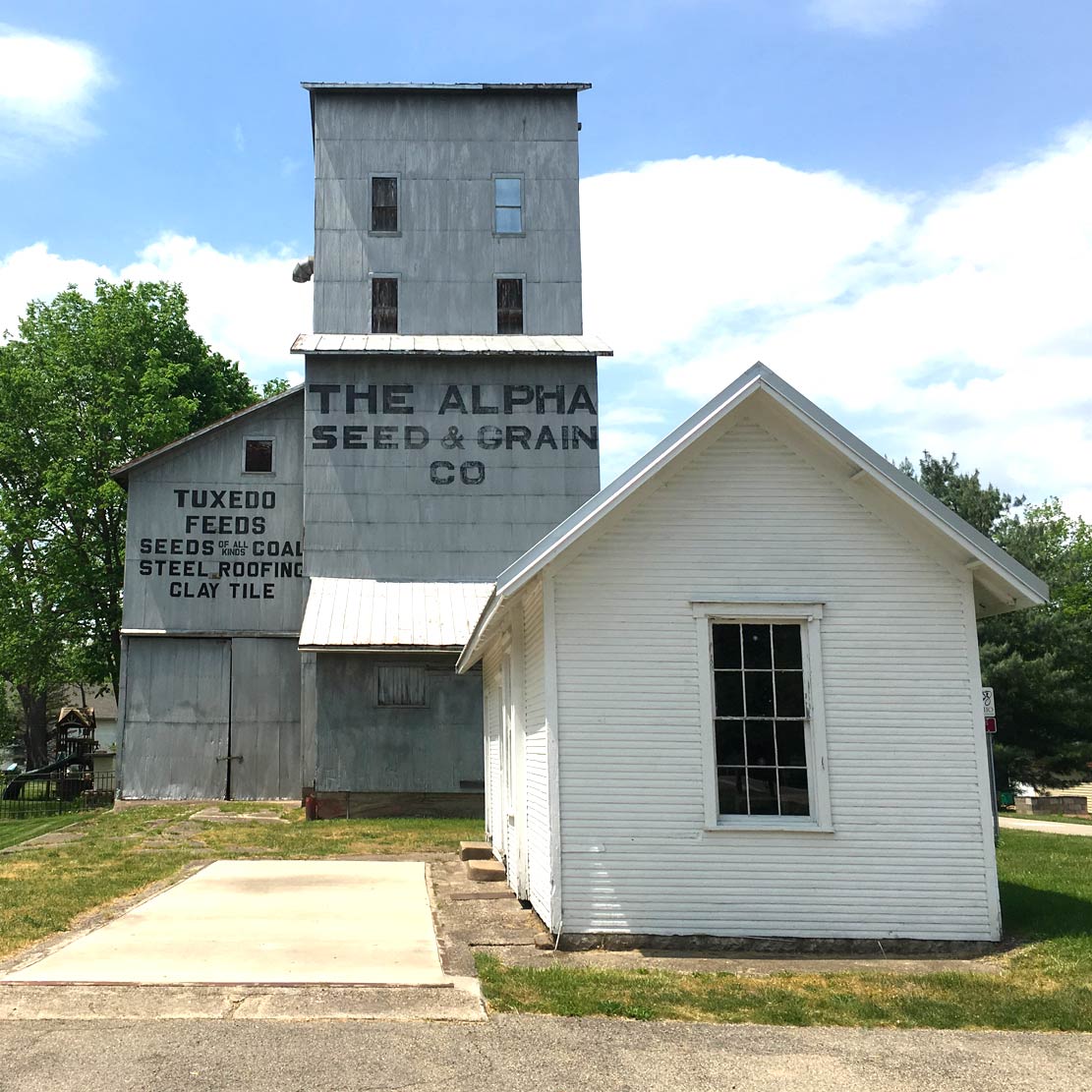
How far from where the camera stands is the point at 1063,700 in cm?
3581

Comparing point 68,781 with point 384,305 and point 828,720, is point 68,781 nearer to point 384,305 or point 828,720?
point 384,305

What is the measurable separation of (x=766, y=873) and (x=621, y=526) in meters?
3.39

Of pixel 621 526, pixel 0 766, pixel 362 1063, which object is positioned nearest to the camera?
pixel 362 1063

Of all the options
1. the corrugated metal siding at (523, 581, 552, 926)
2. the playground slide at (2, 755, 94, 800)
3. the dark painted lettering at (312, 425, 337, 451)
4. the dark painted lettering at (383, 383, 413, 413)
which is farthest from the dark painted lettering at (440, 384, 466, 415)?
the playground slide at (2, 755, 94, 800)

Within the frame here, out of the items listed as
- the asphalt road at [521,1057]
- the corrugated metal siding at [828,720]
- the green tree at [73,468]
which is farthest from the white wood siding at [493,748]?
the green tree at [73,468]

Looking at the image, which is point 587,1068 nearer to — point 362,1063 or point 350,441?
point 362,1063

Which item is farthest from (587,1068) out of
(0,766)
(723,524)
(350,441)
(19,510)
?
(0,766)

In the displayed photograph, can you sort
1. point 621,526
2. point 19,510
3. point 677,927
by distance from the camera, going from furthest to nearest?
point 19,510 < point 621,526 < point 677,927

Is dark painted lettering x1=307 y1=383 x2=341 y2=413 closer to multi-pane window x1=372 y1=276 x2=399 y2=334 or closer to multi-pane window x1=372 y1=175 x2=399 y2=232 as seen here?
multi-pane window x1=372 y1=276 x2=399 y2=334

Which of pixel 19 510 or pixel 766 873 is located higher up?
pixel 19 510

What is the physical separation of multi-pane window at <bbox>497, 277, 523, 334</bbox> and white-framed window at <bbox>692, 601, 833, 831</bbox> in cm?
1635

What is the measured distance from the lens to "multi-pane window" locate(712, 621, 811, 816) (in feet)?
33.8

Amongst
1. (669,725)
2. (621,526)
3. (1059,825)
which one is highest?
(621,526)

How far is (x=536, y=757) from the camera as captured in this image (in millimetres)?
11297
